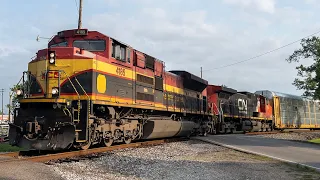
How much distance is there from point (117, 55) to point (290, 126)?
26701mm

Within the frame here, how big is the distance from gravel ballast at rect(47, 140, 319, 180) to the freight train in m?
1.25

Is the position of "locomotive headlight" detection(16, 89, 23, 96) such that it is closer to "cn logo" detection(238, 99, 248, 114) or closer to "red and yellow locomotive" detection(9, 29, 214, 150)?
"red and yellow locomotive" detection(9, 29, 214, 150)

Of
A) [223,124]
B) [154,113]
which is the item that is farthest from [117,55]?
[223,124]

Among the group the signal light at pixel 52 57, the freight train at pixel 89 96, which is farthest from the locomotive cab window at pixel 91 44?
the signal light at pixel 52 57

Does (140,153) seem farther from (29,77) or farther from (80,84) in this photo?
(29,77)

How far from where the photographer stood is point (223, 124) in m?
23.0

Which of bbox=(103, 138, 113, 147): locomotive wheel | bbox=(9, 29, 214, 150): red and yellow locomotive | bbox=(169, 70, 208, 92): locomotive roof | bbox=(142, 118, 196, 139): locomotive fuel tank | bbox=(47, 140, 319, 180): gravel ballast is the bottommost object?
bbox=(47, 140, 319, 180): gravel ballast

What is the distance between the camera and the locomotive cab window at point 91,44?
1096 cm

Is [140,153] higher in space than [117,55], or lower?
lower

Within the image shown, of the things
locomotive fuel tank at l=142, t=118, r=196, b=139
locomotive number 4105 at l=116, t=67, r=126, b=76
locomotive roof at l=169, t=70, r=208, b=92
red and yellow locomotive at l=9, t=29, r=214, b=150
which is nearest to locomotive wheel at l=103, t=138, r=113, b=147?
red and yellow locomotive at l=9, t=29, r=214, b=150

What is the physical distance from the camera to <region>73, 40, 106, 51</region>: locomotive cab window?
1096 cm

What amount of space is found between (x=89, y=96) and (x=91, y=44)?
6.65 ft

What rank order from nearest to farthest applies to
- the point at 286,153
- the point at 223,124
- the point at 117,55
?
1. the point at 117,55
2. the point at 286,153
3. the point at 223,124

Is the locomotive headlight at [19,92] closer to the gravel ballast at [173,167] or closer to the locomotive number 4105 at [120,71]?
the locomotive number 4105 at [120,71]
